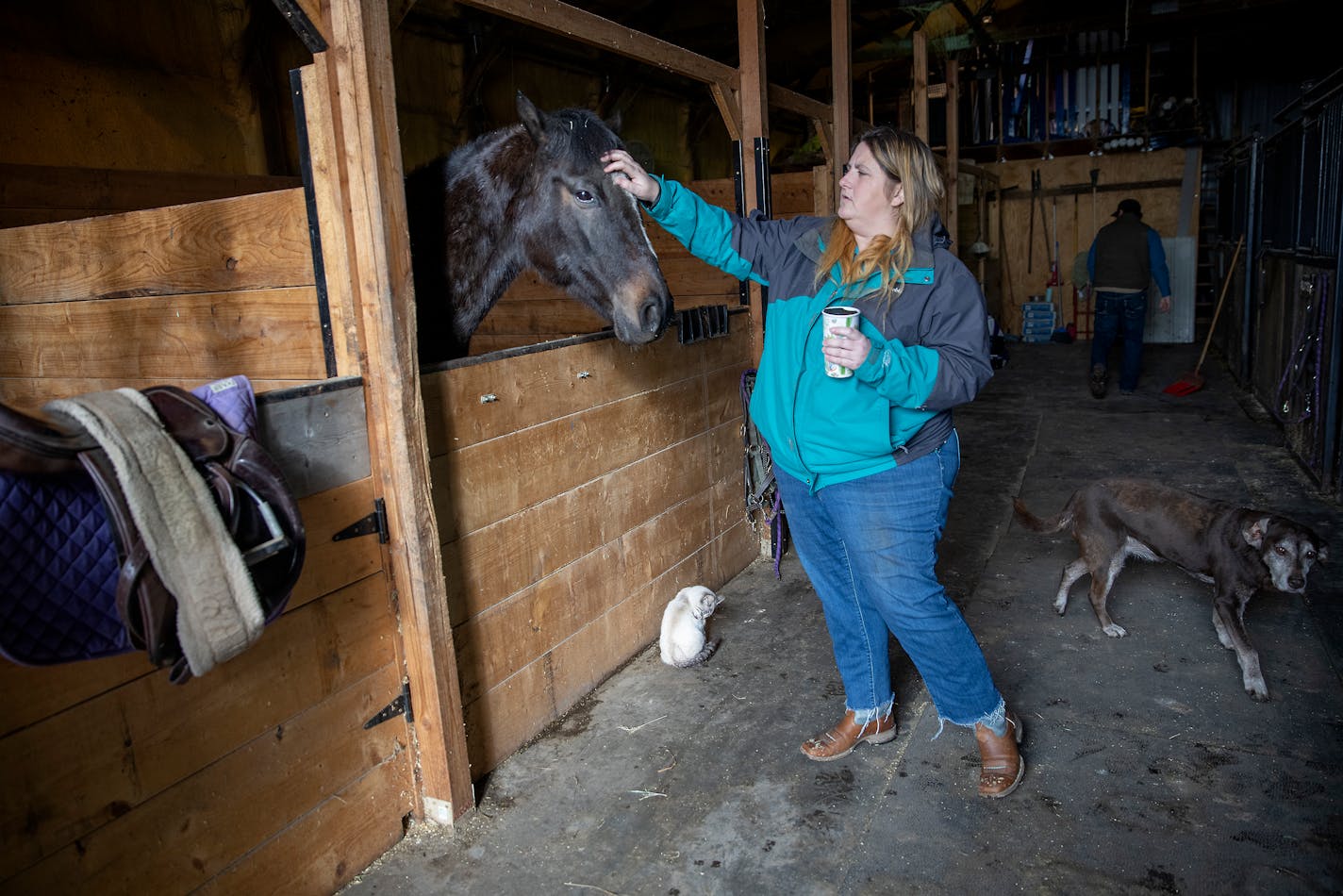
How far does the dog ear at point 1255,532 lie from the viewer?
2836 mm

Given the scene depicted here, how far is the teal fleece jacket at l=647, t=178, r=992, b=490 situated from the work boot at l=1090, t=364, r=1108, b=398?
20.8 feet

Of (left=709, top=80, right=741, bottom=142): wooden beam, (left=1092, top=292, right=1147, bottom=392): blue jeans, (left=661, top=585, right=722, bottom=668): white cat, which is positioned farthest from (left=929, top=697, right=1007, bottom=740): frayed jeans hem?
(left=1092, top=292, right=1147, bottom=392): blue jeans

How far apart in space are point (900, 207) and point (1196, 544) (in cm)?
179

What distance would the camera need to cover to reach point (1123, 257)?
27.1ft

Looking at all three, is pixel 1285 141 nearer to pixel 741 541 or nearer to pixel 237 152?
pixel 741 541

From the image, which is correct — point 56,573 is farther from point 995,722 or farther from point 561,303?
point 561,303

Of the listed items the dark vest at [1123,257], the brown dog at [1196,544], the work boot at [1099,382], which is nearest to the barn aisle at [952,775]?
the brown dog at [1196,544]

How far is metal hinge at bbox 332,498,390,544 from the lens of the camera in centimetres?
198

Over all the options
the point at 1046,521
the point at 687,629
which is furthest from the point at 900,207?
the point at 1046,521

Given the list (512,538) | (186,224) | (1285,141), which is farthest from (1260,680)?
(1285,141)

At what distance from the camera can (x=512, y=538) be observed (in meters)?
2.53

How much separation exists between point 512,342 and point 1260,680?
346 centimetres

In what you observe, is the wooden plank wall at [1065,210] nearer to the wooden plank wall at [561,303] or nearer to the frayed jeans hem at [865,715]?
the wooden plank wall at [561,303]

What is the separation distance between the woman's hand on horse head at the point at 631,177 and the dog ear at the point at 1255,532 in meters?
2.18
